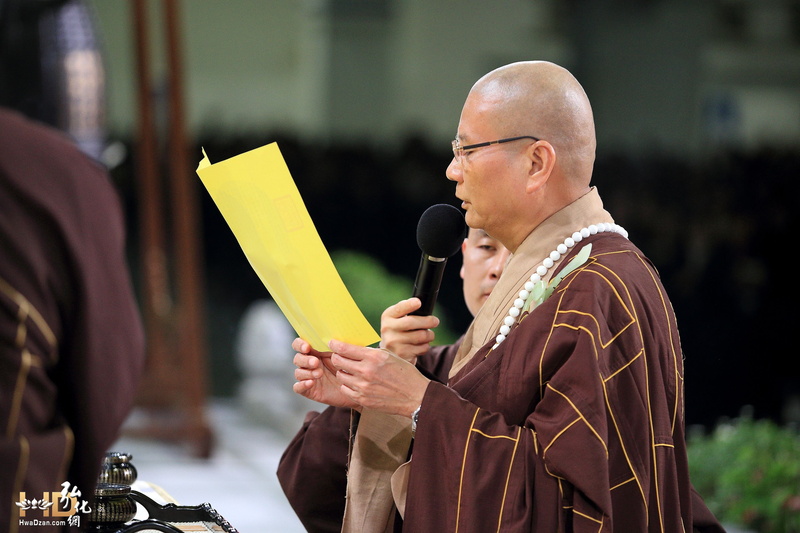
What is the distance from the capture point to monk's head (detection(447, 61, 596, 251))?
6.28ft

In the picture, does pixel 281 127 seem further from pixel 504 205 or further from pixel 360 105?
pixel 504 205

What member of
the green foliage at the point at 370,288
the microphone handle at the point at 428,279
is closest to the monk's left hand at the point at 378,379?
the microphone handle at the point at 428,279

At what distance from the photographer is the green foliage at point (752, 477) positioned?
14.6 feet

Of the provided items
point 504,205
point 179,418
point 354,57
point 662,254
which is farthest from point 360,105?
point 504,205

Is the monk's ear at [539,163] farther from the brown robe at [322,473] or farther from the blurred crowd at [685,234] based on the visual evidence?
the blurred crowd at [685,234]

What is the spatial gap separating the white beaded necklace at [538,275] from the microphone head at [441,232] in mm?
155

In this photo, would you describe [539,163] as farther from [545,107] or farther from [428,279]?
[428,279]

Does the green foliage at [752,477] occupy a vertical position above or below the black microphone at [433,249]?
below

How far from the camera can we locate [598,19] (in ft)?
34.4

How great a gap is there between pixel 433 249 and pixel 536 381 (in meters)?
0.33


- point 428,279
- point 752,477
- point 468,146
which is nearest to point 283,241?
point 428,279

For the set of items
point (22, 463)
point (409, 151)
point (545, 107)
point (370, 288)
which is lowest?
point (370, 288)

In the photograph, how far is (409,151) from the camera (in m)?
10.3

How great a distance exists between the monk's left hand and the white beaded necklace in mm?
188
